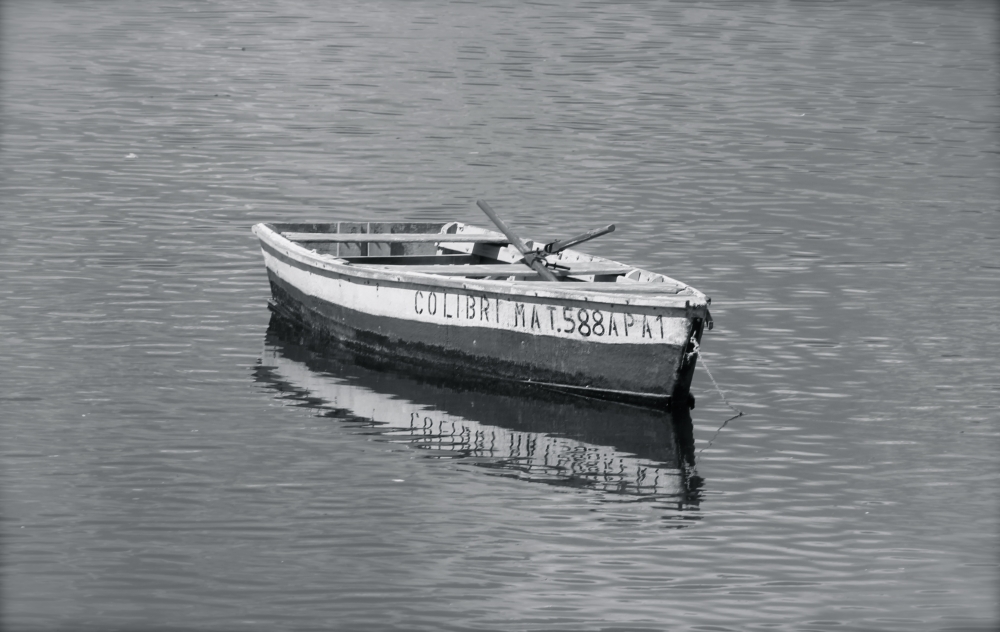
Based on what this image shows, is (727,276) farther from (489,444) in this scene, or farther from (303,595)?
(303,595)

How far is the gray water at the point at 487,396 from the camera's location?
13039 millimetres

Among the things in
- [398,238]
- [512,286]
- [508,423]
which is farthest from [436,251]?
[508,423]

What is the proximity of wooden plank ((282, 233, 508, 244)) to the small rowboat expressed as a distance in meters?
0.02

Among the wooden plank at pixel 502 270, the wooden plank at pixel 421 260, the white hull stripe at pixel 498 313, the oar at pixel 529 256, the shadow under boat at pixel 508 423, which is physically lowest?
the shadow under boat at pixel 508 423

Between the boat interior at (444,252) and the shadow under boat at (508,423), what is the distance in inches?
57.3

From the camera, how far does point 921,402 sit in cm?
1847

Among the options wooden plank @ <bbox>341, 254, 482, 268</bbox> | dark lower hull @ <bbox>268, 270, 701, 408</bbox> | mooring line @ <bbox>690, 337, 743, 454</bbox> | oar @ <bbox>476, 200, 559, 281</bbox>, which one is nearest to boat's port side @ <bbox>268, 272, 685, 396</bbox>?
dark lower hull @ <bbox>268, 270, 701, 408</bbox>

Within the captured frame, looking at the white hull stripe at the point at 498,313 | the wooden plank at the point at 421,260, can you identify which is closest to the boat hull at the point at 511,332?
the white hull stripe at the point at 498,313

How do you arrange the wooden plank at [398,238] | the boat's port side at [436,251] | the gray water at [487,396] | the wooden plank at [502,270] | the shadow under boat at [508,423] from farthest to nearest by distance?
the wooden plank at [398,238]
the boat's port side at [436,251]
the wooden plank at [502,270]
the shadow under boat at [508,423]
the gray water at [487,396]

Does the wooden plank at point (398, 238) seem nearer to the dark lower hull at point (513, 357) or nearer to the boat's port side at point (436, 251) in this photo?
the boat's port side at point (436, 251)

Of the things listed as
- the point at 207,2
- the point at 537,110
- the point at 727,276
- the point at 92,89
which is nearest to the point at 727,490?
the point at 727,276

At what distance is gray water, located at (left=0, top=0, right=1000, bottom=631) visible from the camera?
42.8ft

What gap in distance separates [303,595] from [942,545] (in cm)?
523

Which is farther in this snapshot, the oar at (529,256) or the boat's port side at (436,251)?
the boat's port side at (436,251)
